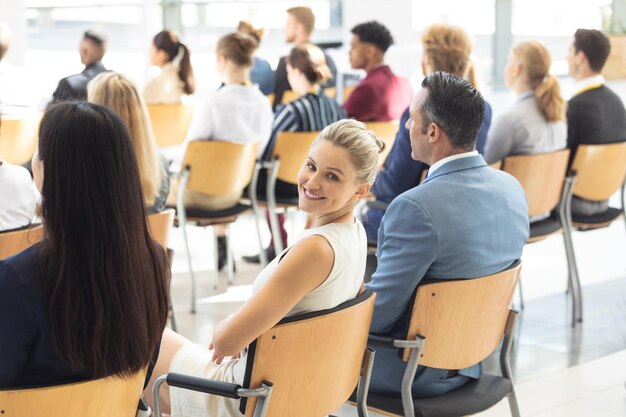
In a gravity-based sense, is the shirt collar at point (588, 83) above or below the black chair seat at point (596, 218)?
above

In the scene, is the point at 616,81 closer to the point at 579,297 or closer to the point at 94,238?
the point at 579,297

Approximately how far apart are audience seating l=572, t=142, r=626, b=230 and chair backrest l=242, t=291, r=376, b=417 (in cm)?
265

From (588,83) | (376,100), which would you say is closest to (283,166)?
(376,100)

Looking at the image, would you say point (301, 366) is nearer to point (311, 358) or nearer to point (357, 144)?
point (311, 358)

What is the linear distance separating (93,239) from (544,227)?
10.2 feet

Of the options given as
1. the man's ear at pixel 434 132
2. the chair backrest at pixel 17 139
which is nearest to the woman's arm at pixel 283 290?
the man's ear at pixel 434 132

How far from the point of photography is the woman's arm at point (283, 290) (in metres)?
2.17

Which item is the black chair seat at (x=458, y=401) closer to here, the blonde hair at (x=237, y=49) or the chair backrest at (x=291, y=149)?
the chair backrest at (x=291, y=149)

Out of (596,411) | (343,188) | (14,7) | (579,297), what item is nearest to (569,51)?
(579,297)

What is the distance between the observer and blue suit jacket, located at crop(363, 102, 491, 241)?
13.3ft

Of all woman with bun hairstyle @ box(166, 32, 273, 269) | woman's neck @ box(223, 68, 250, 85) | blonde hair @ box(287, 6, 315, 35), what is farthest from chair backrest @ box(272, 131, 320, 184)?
blonde hair @ box(287, 6, 315, 35)

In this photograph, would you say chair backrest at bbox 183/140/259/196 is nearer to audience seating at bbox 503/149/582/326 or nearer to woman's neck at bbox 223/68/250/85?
woman's neck at bbox 223/68/250/85

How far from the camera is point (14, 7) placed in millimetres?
8203

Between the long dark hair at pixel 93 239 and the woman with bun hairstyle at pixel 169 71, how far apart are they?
4.66m
